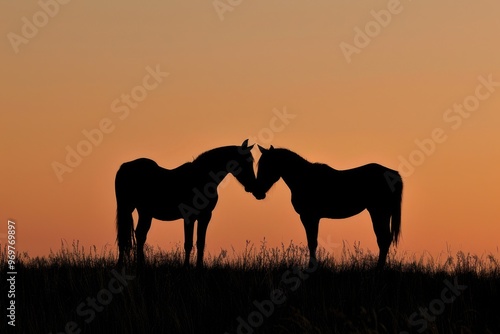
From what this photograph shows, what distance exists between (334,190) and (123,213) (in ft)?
13.2

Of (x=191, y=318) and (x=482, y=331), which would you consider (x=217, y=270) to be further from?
(x=482, y=331)

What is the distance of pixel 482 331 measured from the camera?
Answer: 30.0ft

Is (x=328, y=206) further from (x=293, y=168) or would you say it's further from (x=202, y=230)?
(x=202, y=230)

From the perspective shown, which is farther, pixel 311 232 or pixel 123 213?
pixel 123 213

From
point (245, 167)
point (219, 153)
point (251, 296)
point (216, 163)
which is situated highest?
point (219, 153)

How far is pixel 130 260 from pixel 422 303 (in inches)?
200

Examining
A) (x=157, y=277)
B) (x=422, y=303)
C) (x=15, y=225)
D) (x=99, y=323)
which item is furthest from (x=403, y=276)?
(x=15, y=225)

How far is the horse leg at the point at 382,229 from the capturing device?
14.8 m

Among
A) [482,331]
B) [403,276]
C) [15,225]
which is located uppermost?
[15,225]

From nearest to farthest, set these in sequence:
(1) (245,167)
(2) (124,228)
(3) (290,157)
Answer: (1) (245,167)
(3) (290,157)
(2) (124,228)

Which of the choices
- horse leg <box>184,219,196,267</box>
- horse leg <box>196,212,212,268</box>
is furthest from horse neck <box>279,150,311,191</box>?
horse leg <box>184,219,196,267</box>

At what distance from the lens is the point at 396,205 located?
1530cm

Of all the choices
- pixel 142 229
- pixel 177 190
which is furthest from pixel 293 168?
pixel 142 229

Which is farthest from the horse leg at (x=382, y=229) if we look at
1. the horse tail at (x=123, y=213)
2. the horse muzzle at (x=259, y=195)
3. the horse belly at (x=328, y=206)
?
the horse tail at (x=123, y=213)
